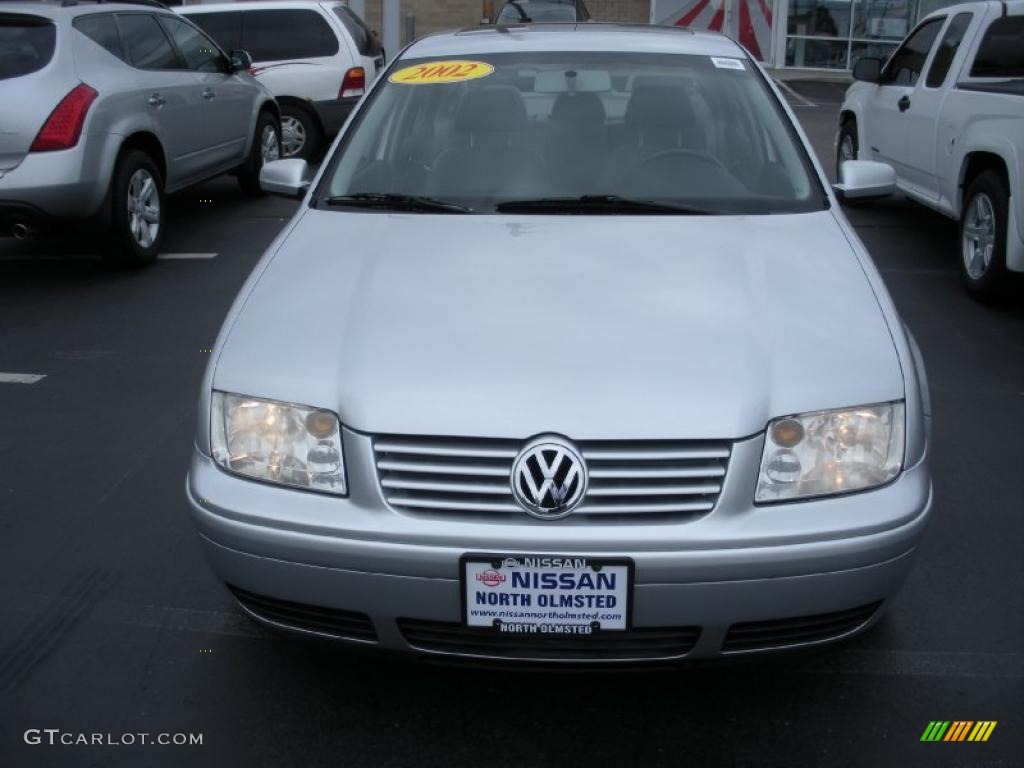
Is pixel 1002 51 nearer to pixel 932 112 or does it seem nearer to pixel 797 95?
pixel 932 112

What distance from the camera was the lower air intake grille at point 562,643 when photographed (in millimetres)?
2568

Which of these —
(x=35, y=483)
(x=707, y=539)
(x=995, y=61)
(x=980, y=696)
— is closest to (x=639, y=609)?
(x=707, y=539)

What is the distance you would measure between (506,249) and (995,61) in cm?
511

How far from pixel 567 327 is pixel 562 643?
2.50 ft

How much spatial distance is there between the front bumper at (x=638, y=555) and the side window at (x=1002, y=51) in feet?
17.4

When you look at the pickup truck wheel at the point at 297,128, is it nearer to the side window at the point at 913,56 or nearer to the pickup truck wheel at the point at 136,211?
the pickup truck wheel at the point at 136,211

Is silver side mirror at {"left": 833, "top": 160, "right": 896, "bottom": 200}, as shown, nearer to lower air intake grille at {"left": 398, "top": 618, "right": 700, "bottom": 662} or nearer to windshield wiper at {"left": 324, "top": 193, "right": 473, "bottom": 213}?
windshield wiper at {"left": 324, "top": 193, "right": 473, "bottom": 213}

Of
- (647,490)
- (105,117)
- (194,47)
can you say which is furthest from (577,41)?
(194,47)

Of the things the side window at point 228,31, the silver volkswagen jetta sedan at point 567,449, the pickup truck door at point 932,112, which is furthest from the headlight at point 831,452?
the side window at point 228,31

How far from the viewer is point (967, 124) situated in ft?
22.6

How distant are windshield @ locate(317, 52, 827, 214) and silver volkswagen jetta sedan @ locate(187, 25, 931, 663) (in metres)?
0.45

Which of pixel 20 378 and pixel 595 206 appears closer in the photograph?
pixel 595 206

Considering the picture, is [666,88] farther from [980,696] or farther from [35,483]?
[35,483]

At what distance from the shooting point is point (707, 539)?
2.47 metres
